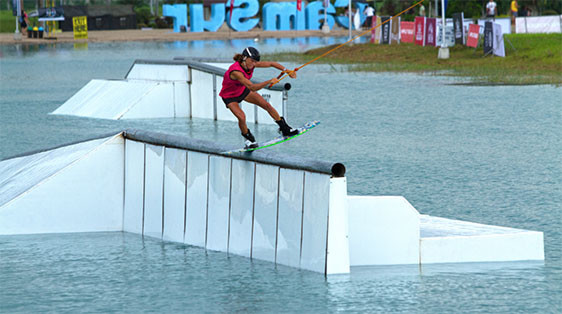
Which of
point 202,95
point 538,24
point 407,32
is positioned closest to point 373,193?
point 202,95

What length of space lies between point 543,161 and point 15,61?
4240 cm

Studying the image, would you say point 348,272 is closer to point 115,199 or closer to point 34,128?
point 115,199

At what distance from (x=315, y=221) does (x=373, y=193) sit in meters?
5.24

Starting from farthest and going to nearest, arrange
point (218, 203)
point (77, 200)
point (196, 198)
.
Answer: point (77, 200)
point (196, 198)
point (218, 203)

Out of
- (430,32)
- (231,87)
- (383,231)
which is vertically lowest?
(383,231)

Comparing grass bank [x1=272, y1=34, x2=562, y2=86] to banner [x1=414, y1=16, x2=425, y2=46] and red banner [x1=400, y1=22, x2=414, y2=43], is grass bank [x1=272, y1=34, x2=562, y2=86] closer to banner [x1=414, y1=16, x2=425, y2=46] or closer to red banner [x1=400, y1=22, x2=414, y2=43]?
banner [x1=414, y1=16, x2=425, y2=46]

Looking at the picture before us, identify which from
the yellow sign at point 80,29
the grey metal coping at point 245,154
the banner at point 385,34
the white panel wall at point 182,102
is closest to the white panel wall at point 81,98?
the white panel wall at point 182,102

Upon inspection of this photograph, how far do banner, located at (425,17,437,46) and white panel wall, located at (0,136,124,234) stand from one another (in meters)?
35.0

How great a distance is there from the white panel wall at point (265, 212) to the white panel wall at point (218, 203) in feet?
1.93

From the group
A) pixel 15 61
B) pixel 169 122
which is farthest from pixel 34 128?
pixel 15 61

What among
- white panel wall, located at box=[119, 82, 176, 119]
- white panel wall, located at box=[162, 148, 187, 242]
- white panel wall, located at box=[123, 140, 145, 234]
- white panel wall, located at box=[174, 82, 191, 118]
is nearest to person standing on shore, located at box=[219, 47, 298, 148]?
white panel wall, located at box=[162, 148, 187, 242]

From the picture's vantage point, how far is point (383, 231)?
36.1ft

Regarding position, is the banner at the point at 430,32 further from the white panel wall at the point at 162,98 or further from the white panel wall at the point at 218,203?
the white panel wall at the point at 218,203

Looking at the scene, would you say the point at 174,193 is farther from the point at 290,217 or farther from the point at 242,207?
the point at 290,217
